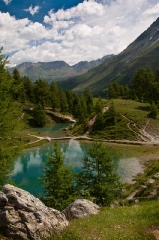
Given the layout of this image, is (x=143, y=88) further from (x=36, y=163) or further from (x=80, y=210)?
(x=80, y=210)

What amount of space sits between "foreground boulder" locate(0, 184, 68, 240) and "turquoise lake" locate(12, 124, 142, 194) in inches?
815

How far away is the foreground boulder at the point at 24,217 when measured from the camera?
11.8 m

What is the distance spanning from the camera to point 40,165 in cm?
5778

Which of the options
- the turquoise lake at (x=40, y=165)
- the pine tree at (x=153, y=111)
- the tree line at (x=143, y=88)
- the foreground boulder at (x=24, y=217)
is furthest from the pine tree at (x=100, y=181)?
the tree line at (x=143, y=88)

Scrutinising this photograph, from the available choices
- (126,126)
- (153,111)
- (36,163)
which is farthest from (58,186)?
(153,111)

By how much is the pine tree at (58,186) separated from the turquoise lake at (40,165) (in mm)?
6065

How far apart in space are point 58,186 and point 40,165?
31127 millimetres

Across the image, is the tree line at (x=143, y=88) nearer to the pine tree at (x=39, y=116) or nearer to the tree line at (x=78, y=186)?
the pine tree at (x=39, y=116)

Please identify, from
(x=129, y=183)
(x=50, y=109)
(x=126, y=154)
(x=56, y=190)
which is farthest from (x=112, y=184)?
(x=50, y=109)

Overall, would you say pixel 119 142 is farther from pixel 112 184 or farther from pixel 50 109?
pixel 50 109

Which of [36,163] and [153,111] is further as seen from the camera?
[153,111]

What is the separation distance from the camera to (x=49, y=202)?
26625 mm

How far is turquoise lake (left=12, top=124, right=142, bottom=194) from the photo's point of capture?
45.9 metres

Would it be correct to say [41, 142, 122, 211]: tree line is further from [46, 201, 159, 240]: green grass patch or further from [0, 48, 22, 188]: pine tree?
[46, 201, 159, 240]: green grass patch
